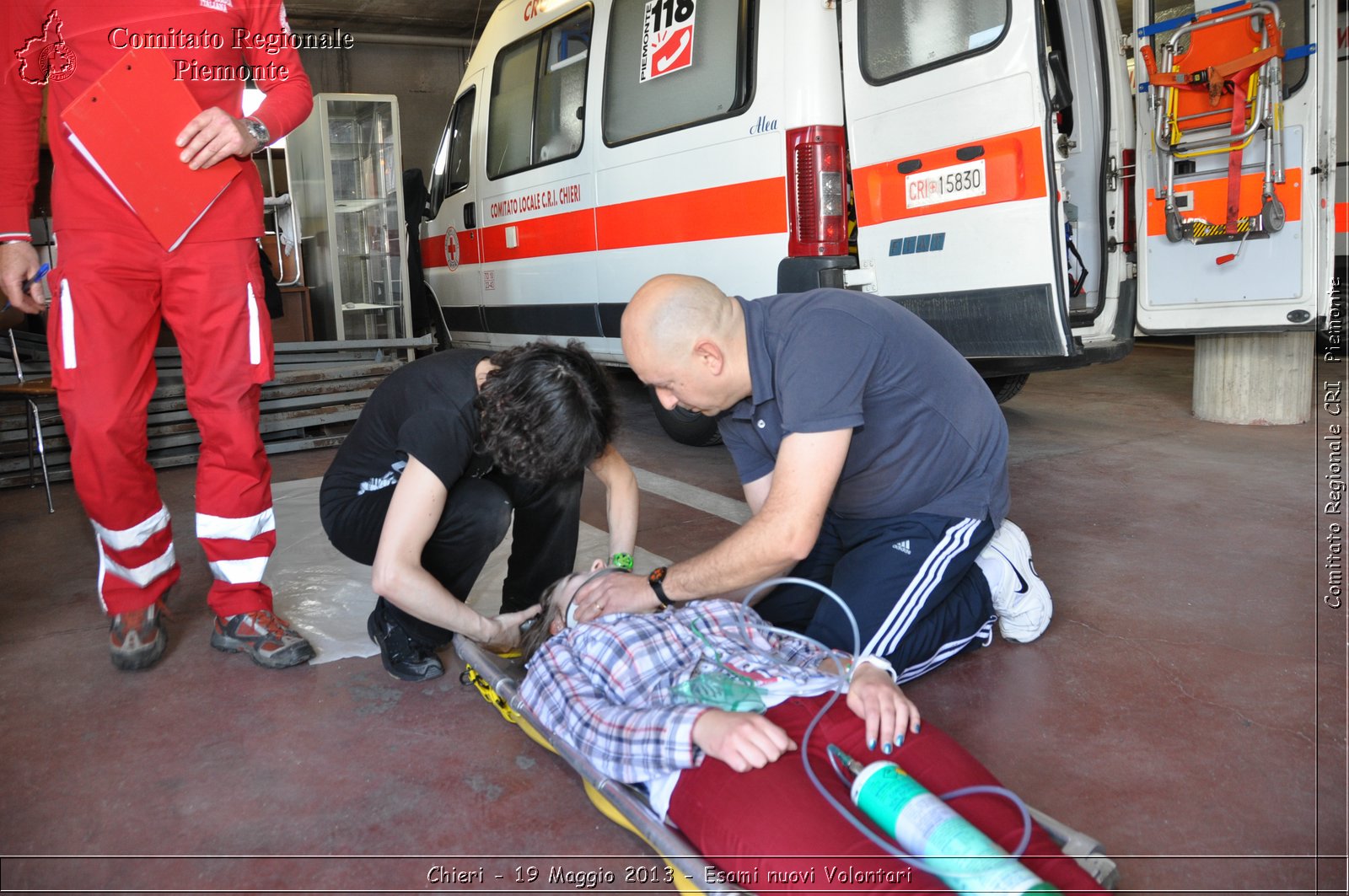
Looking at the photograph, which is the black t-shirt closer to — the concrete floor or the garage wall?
the concrete floor

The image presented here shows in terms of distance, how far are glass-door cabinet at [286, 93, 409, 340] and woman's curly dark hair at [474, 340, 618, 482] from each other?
5.43 meters

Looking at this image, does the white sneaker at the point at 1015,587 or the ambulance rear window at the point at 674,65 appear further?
the ambulance rear window at the point at 674,65

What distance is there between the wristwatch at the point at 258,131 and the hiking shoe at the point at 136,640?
130 cm

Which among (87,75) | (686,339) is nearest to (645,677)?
(686,339)

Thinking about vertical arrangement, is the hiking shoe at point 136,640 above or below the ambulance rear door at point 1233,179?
below

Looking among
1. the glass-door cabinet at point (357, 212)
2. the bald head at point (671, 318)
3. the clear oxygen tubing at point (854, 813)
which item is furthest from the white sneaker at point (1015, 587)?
the glass-door cabinet at point (357, 212)

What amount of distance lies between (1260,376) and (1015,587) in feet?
12.2

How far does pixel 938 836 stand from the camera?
1354 millimetres

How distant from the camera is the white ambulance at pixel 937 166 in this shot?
3.59 m

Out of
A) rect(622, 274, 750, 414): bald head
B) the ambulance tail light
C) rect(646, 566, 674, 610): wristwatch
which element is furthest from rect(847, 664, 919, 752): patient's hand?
the ambulance tail light

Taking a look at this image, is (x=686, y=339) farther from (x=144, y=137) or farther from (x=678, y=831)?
(x=144, y=137)

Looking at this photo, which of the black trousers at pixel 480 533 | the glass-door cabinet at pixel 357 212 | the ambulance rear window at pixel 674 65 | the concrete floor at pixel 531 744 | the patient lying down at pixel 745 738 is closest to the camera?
the patient lying down at pixel 745 738

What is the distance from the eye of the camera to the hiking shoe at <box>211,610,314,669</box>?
2561 mm

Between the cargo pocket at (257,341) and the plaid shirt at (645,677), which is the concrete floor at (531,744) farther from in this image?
the cargo pocket at (257,341)
